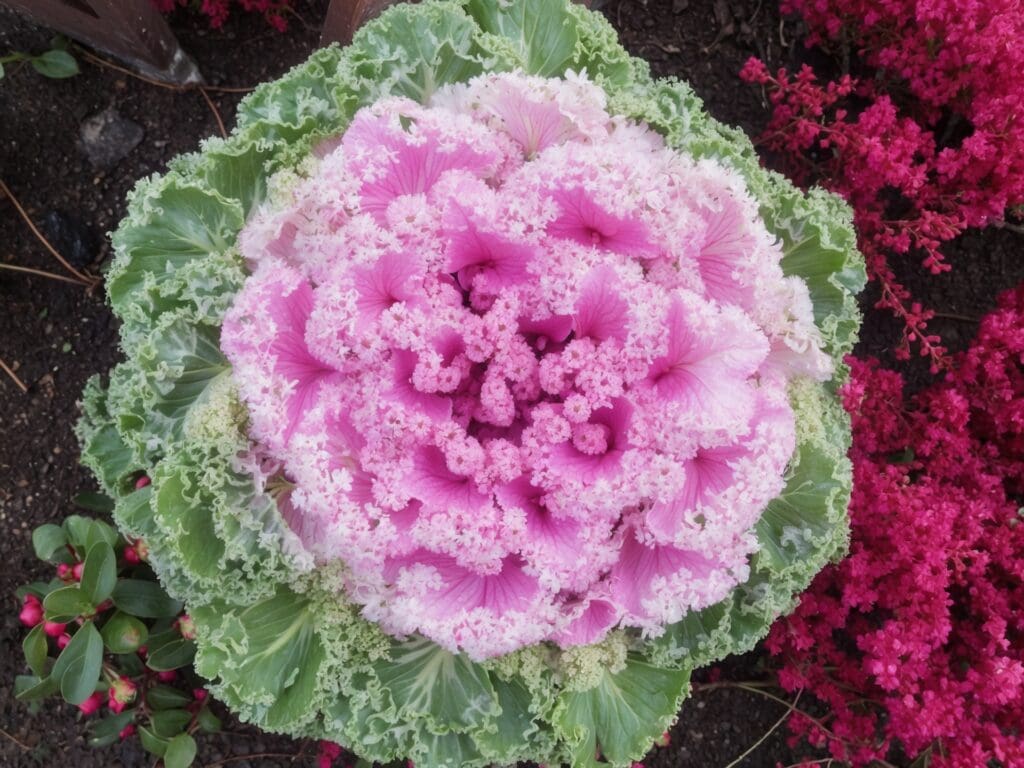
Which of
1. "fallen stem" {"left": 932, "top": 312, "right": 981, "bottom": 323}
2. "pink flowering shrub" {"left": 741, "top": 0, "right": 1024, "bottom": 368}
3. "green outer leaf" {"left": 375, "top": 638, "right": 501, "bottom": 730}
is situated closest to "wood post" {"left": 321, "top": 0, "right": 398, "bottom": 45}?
"pink flowering shrub" {"left": 741, "top": 0, "right": 1024, "bottom": 368}

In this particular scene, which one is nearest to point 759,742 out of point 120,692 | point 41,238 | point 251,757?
point 251,757

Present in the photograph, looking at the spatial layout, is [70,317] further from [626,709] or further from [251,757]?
[626,709]

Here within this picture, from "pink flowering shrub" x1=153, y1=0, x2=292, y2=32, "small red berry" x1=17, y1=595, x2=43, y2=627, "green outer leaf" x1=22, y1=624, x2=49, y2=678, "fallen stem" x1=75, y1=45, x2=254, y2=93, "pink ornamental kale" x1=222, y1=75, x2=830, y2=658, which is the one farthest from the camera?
"fallen stem" x1=75, y1=45, x2=254, y2=93

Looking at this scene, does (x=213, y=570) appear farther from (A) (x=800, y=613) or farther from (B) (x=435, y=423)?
(A) (x=800, y=613)

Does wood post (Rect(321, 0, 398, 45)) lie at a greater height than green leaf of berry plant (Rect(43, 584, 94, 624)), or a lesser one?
greater

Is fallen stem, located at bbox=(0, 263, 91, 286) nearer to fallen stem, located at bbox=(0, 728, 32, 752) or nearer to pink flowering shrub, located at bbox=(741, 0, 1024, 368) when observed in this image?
fallen stem, located at bbox=(0, 728, 32, 752)

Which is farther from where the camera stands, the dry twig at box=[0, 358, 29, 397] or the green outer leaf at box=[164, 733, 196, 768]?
the dry twig at box=[0, 358, 29, 397]

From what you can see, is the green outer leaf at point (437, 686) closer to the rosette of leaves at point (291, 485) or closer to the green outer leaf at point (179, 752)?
the rosette of leaves at point (291, 485)

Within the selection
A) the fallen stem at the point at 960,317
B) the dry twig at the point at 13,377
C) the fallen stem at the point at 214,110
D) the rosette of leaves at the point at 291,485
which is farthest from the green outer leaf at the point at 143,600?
the fallen stem at the point at 960,317
